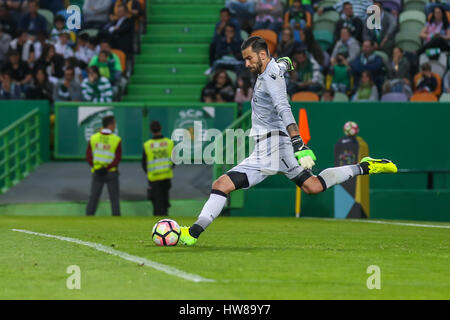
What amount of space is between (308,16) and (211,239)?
40.3 feet

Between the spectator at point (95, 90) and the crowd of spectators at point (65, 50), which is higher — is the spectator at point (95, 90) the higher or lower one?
the lower one

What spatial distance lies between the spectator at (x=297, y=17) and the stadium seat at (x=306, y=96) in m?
2.23

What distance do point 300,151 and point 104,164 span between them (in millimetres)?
9227

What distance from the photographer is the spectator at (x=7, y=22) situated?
23150 mm

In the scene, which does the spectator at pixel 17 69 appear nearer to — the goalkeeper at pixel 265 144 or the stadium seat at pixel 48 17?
the stadium seat at pixel 48 17

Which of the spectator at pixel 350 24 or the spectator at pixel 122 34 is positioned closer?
the spectator at pixel 350 24

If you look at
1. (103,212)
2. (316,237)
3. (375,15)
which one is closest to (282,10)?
(375,15)

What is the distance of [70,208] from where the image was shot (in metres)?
18.8

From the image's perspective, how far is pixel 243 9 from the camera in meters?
23.4

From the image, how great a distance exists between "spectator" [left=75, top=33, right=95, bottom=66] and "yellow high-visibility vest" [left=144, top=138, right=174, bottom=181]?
4.83 meters

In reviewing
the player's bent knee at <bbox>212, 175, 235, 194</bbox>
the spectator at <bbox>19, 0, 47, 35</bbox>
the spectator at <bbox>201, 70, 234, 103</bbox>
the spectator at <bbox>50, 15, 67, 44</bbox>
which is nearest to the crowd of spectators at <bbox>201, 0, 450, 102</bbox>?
Answer: the spectator at <bbox>201, 70, 234, 103</bbox>

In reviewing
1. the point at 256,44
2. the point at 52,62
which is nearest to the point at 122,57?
the point at 52,62

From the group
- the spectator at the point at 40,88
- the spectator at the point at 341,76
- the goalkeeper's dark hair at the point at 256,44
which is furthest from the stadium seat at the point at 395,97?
the goalkeeper's dark hair at the point at 256,44
